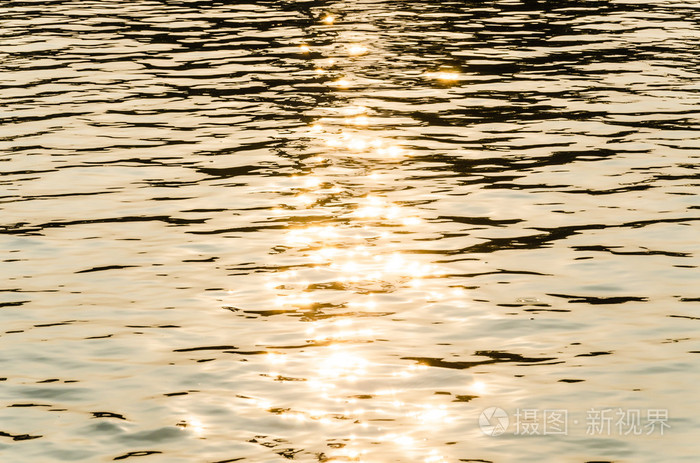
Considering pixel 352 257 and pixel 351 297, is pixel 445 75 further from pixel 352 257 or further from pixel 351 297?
pixel 351 297

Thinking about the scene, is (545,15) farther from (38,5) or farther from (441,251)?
(441,251)

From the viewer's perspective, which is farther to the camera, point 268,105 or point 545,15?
point 545,15

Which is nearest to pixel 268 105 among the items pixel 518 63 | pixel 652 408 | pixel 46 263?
pixel 518 63

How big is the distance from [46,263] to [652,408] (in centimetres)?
699

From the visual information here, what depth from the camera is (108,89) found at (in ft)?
77.3

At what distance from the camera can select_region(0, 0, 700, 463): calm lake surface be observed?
9516 mm

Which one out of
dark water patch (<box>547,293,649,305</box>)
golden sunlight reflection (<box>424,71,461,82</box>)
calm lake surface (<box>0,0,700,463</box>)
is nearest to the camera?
calm lake surface (<box>0,0,700,463</box>)

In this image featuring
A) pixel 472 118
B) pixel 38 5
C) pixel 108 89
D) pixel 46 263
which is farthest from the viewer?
pixel 38 5

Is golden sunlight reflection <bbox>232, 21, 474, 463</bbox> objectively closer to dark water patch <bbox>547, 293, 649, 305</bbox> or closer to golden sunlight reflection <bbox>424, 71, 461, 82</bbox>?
dark water patch <bbox>547, 293, 649, 305</bbox>

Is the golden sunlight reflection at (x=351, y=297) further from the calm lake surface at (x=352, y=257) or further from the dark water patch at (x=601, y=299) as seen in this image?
the dark water patch at (x=601, y=299)

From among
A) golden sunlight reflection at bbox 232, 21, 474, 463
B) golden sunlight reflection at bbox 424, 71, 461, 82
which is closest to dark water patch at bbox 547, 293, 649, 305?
golden sunlight reflection at bbox 232, 21, 474, 463

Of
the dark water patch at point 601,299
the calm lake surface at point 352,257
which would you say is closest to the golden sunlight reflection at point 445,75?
the calm lake surface at point 352,257

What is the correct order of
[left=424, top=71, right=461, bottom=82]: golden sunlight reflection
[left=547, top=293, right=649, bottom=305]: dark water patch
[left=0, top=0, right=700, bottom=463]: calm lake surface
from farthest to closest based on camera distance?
[left=424, top=71, right=461, bottom=82]: golden sunlight reflection < [left=547, top=293, right=649, bottom=305]: dark water patch < [left=0, top=0, right=700, bottom=463]: calm lake surface

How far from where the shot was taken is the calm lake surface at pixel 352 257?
952cm
